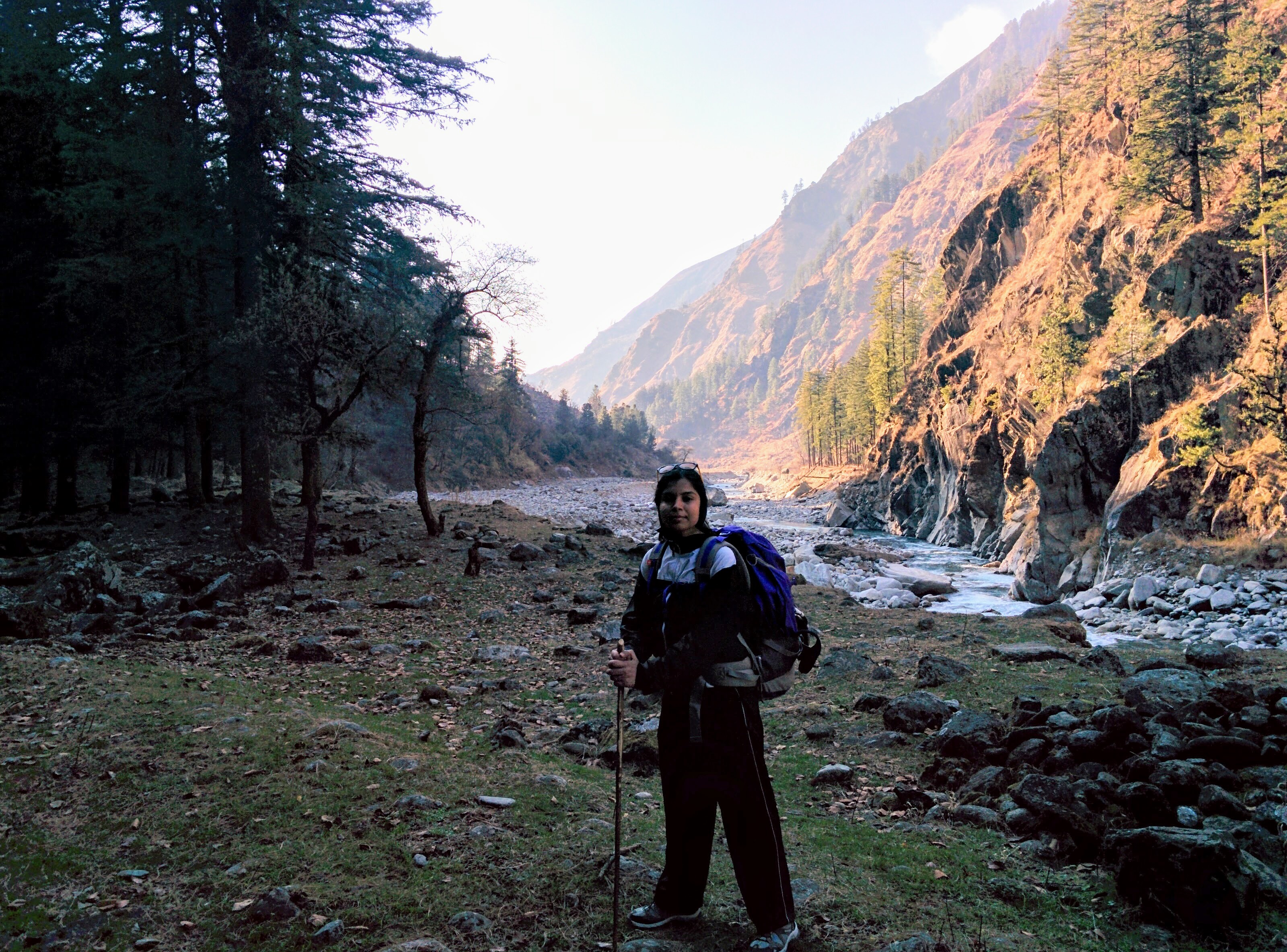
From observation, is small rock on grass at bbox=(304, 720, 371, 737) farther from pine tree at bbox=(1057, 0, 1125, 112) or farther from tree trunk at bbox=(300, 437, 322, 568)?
pine tree at bbox=(1057, 0, 1125, 112)

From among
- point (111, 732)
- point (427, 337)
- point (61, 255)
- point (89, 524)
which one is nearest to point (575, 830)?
point (111, 732)

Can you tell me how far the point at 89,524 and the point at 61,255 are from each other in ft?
23.6

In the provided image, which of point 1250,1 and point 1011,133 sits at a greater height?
point 1011,133

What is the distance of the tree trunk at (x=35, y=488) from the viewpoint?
1914cm

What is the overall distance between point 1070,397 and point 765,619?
95.0 feet

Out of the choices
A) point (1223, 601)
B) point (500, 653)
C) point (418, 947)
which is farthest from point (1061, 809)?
point (1223, 601)

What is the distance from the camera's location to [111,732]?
237 inches

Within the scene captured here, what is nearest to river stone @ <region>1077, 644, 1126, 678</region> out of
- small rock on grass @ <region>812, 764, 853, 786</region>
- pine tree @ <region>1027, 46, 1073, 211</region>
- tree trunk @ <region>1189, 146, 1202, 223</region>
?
small rock on grass @ <region>812, 764, 853, 786</region>

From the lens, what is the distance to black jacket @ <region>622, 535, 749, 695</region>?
10.8ft

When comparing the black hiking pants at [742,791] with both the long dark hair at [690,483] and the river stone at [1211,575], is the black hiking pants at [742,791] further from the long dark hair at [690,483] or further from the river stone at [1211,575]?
the river stone at [1211,575]

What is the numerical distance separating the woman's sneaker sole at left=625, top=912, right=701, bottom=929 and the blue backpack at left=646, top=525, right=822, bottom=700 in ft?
4.23

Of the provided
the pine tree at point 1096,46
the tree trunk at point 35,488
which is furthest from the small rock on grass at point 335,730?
the pine tree at point 1096,46

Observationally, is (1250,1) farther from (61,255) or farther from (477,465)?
(477,465)

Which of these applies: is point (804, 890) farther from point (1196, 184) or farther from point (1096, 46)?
point (1096, 46)
